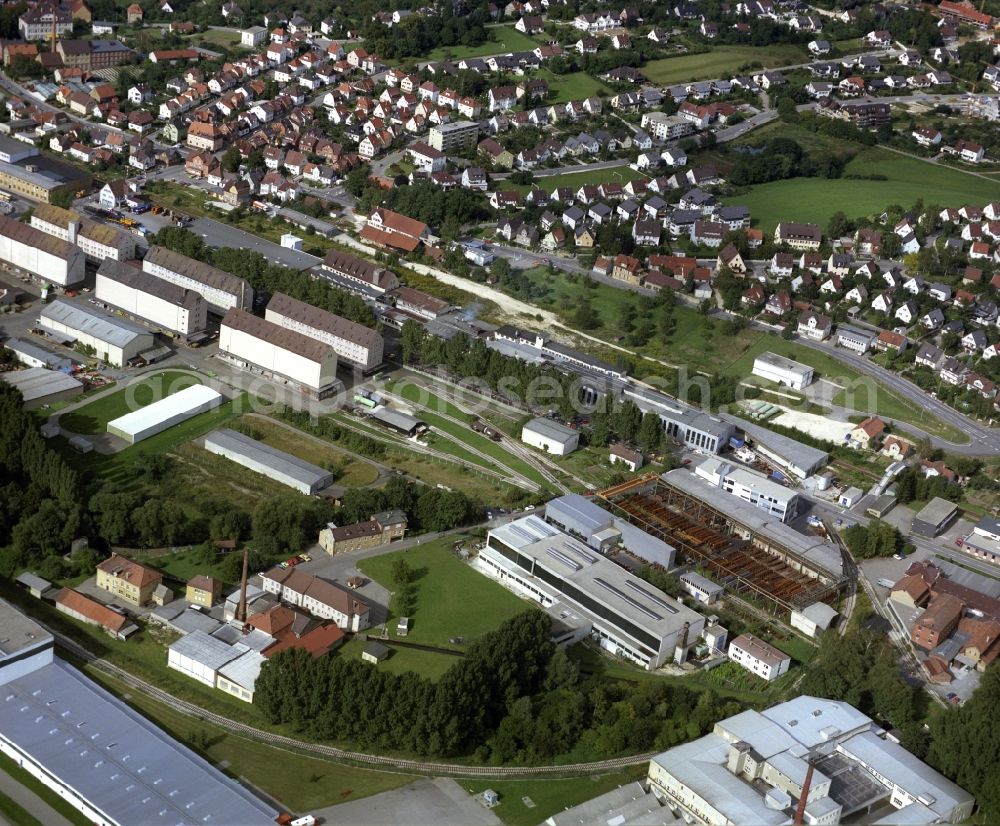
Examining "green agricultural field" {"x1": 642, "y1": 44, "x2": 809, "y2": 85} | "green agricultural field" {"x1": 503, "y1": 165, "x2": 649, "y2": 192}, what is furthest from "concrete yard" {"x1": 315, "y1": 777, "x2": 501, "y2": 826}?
"green agricultural field" {"x1": 642, "y1": 44, "x2": 809, "y2": 85}

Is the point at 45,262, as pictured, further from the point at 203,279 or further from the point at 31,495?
the point at 31,495

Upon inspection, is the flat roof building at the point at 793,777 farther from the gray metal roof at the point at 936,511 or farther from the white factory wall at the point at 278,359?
the white factory wall at the point at 278,359

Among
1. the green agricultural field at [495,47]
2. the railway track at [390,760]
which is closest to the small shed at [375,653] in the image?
the railway track at [390,760]

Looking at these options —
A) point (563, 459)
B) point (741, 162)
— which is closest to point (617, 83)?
point (741, 162)

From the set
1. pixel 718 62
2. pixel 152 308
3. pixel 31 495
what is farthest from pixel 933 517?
pixel 718 62

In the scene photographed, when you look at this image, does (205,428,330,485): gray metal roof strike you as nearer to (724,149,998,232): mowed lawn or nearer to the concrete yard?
the concrete yard

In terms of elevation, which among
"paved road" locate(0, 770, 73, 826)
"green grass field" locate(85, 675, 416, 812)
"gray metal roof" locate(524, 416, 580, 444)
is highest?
"gray metal roof" locate(524, 416, 580, 444)
